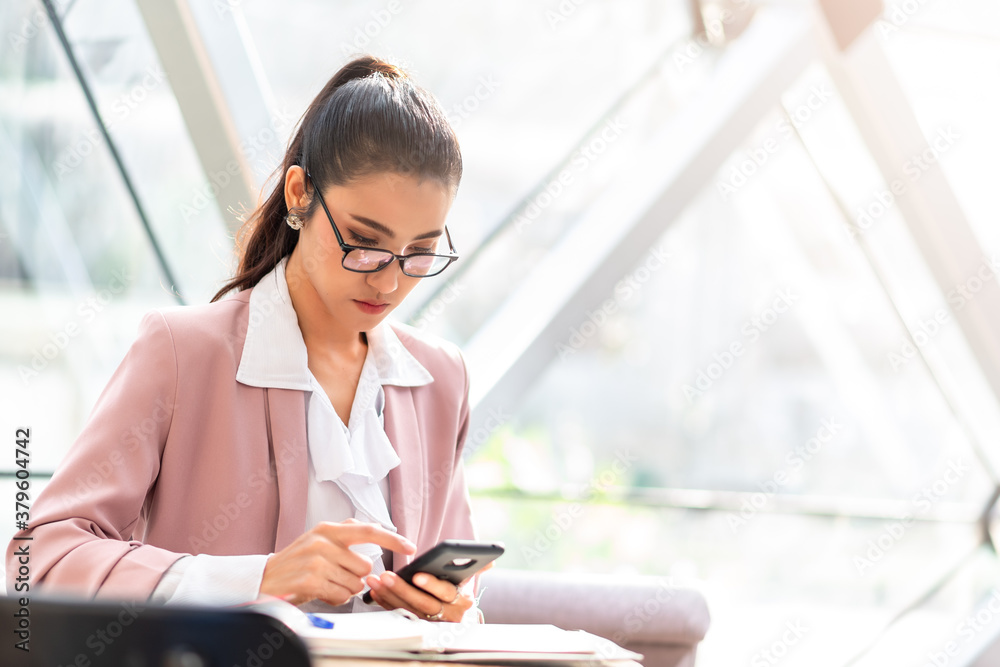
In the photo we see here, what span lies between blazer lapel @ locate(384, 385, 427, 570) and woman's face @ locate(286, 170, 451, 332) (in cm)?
21

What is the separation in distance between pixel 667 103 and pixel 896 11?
980 millimetres

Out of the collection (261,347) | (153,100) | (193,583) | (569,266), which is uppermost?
(153,100)

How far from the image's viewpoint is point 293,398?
1.41 metres

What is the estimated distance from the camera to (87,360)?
7.91ft

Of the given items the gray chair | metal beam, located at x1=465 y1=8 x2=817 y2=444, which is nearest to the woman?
the gray chair

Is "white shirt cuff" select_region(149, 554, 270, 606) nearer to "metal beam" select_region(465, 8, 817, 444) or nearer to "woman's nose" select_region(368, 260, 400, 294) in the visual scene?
"woman's nose" select_region(368, 260, 400, 294)

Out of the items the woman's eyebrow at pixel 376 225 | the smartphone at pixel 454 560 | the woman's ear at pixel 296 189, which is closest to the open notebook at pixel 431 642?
the smartphone at pixel 454 560

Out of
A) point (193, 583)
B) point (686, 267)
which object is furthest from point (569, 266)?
point (686, 267)

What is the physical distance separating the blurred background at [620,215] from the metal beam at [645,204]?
10mm

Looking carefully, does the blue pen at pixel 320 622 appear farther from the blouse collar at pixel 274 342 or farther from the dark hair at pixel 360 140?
the dark hair at pixel 360 140

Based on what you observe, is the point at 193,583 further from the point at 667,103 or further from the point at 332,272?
the point at 667,103

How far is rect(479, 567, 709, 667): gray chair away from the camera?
182cm

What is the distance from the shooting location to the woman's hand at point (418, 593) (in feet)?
3.86

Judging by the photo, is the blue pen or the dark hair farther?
the dark hair
